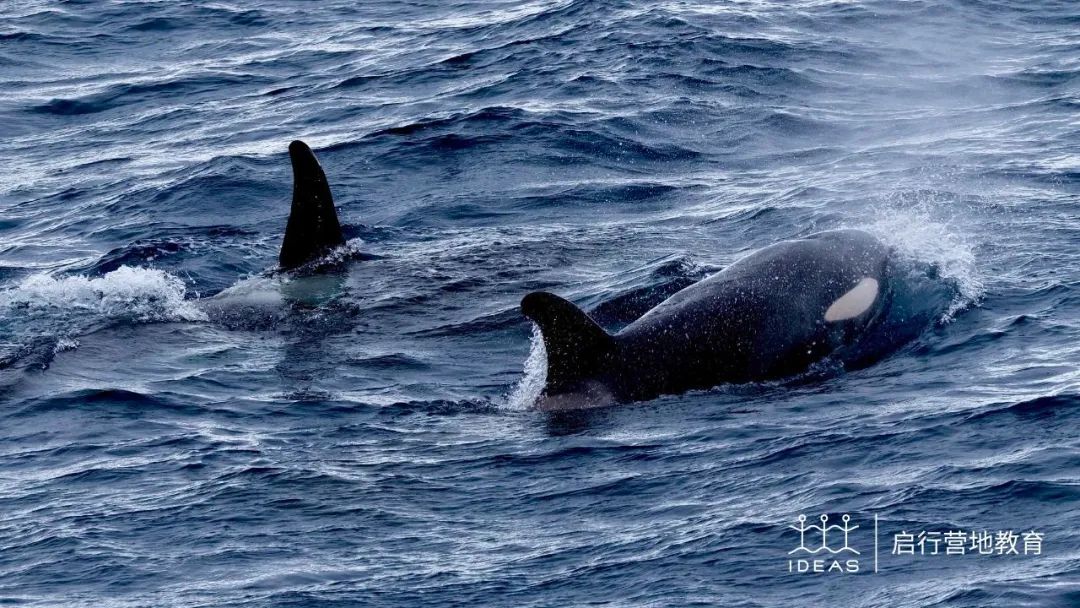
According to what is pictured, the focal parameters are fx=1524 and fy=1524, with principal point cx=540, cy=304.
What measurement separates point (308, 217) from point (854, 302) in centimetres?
576

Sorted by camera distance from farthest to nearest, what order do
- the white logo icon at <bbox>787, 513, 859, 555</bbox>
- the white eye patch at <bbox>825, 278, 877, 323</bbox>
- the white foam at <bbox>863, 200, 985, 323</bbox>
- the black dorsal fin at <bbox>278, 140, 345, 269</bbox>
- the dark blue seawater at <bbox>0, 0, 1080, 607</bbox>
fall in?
the black dorsal fin at <bbox>278, 140, 345, 269</bbox>
the white foam at <bbox>863, 200, 985, 323</bbox>
the white eye patch at <bbox>825, 278, 877, 323</bbox>
the dark blue seawater at <bbox>0, 0, 1080, 607</bbox>
the white logo icon at <bbox>787, 513, 859, 555</bbox>

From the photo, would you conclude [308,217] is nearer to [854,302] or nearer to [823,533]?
[854,302]

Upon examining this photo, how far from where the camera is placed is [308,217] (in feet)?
48.6

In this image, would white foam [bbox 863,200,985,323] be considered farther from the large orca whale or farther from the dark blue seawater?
the large orca whale

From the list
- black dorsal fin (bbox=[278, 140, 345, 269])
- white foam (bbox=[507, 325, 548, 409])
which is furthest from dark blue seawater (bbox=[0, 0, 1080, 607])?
black dorsal fin (bbox=[278, 140, 345, 269])

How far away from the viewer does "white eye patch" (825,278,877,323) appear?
1135 cm

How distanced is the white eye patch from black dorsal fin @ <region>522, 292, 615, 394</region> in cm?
181

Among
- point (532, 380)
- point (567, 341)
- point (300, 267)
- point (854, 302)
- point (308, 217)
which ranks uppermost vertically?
point (308, 217)

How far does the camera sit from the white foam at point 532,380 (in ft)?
36.2

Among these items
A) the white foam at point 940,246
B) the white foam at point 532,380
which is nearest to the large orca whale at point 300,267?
the white foam at point 532,380

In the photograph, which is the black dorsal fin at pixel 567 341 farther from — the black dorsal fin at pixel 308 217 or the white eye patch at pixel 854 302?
the black dorsal fin at pixel 308 217

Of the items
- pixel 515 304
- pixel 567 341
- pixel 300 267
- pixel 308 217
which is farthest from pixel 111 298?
pixel 567 341

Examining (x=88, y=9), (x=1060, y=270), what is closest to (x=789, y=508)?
(x=1060, y=270)

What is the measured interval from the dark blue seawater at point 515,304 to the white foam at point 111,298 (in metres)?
0.07
